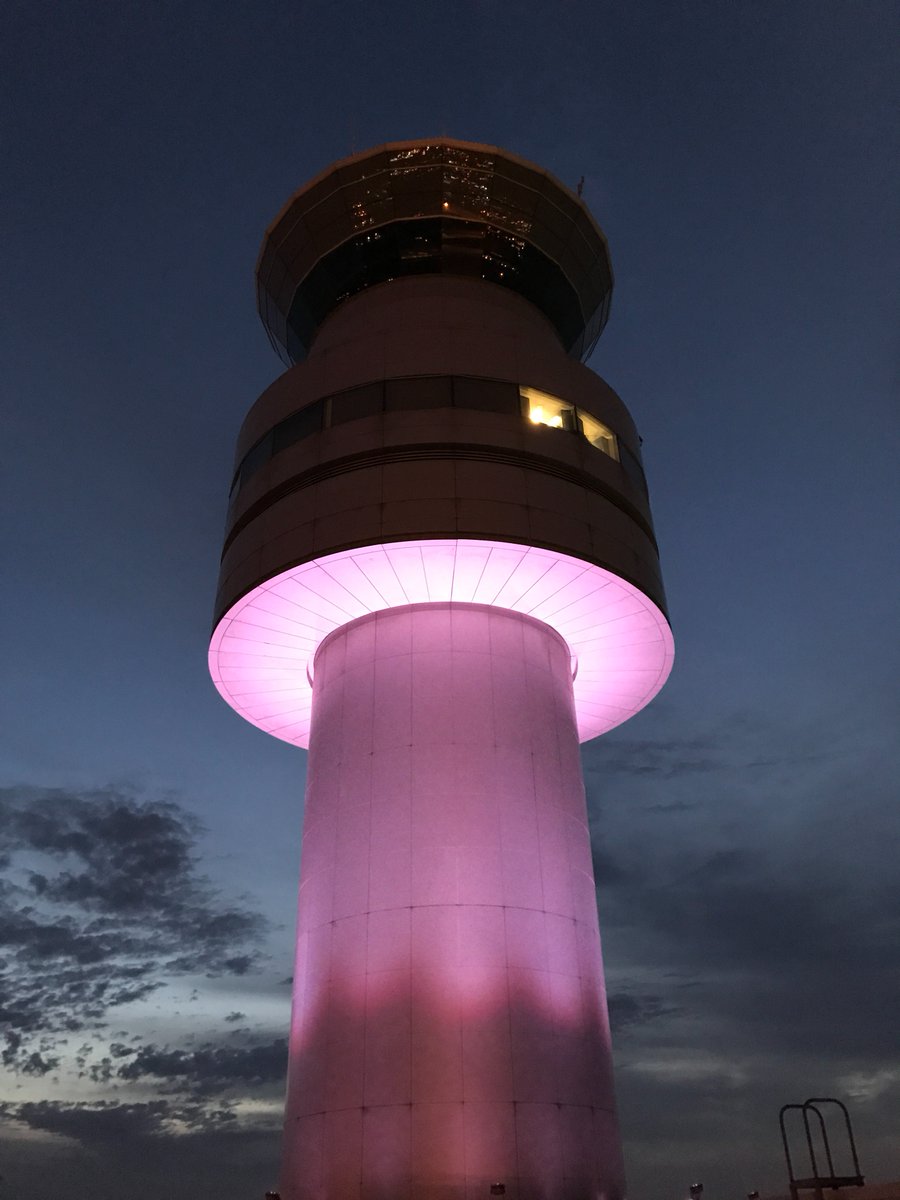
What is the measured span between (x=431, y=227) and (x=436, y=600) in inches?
480

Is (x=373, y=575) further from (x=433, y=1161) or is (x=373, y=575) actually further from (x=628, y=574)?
(x=433, y=1161)

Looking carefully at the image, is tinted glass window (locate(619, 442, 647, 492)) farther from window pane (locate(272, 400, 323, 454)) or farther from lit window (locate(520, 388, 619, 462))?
window pane (locate(272, 400, 323, 454))

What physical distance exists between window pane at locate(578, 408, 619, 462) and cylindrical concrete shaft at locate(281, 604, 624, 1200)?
16.6 feet

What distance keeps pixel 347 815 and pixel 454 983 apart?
4331 millimetres

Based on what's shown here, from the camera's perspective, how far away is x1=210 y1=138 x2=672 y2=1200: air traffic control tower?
17.4 m

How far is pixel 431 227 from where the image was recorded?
89.8ft

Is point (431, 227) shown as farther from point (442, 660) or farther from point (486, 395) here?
point (442, 660)

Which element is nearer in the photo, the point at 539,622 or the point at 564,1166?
the point at 564,1166

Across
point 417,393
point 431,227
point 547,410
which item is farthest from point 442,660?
point 431,227

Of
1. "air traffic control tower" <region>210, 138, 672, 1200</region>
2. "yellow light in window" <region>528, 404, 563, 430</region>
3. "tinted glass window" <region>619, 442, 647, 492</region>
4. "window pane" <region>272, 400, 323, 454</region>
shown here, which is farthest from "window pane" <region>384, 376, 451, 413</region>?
"tinted glass window" <region>619, 442, 647, 492</region>

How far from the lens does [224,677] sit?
25531 millimetres

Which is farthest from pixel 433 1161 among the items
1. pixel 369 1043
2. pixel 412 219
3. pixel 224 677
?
pixel 412 219

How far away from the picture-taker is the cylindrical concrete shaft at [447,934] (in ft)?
55.5

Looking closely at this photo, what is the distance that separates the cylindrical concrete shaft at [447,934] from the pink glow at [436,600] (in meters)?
0.74
